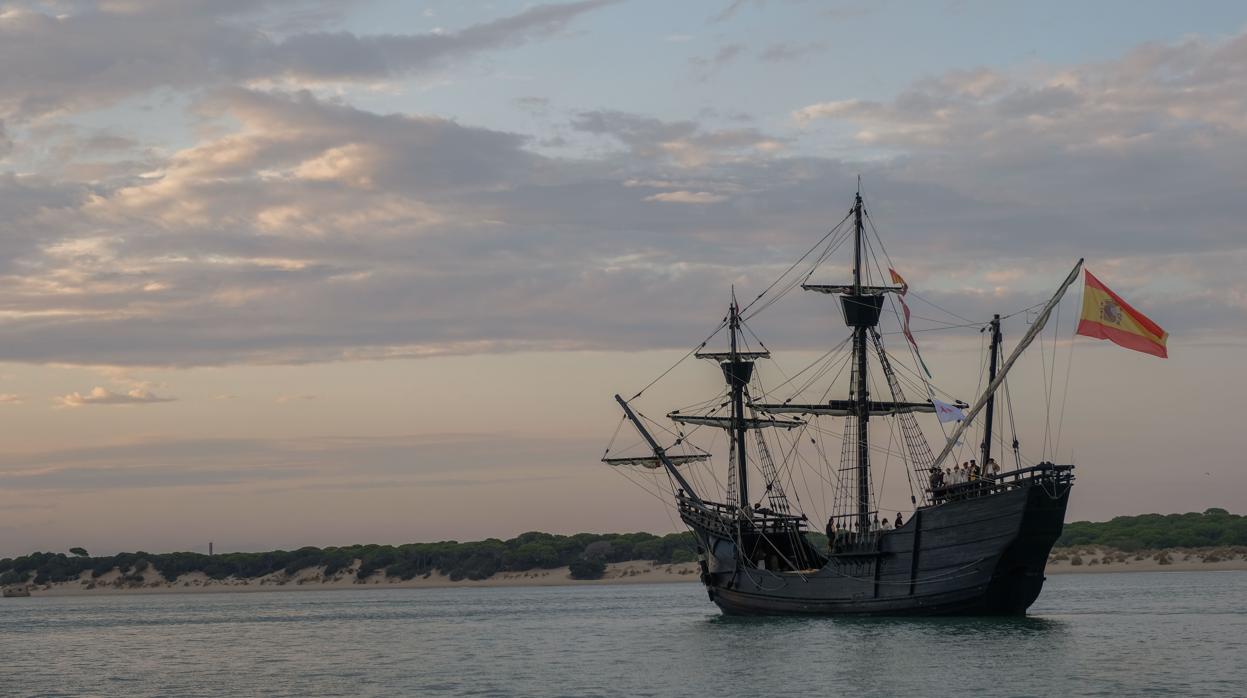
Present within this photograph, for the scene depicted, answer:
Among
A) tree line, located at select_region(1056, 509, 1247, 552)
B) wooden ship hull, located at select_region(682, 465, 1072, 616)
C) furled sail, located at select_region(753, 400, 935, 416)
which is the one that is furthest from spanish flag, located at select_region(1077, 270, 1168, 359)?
tree line, located at select_region(1056, 509, 1247, 552)

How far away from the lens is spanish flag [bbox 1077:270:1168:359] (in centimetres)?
5147

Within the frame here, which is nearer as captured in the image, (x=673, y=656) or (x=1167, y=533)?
(x=673, y=656)

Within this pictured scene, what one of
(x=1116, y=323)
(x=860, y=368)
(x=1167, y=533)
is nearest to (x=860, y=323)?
(x=860, y=368)

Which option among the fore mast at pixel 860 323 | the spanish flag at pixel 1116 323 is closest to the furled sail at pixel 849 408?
the fore mast at pixel 860 323

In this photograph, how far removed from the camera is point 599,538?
197 m

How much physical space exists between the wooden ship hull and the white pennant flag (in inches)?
186

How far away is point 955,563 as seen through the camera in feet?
206

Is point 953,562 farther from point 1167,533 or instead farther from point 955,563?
point 1167,533

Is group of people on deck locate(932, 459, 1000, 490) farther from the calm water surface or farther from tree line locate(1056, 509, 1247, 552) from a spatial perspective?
tree line locate(1056, 509, 1247, 552)

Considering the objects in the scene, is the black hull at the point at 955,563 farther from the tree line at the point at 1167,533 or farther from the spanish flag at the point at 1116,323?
the tree line at the point at 1167,533

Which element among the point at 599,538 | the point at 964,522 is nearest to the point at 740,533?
the point at 964,522

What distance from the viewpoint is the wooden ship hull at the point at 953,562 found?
2381 inches

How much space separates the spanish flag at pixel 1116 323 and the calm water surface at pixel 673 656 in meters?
10.8

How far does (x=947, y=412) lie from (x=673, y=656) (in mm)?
17871
